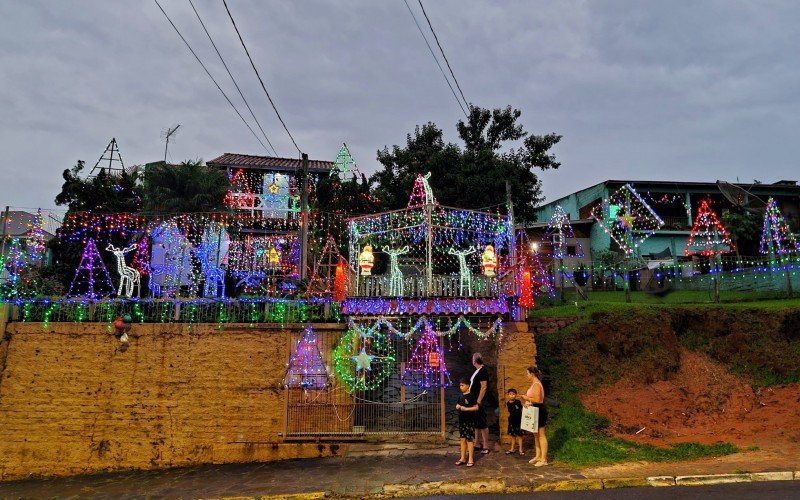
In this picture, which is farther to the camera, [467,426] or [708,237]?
[708,237]

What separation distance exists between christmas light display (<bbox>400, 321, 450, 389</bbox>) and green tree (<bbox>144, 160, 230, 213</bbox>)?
12.4 metres

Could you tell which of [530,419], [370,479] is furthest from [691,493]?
[370,479]

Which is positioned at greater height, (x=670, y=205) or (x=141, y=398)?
(x=670, y=205)

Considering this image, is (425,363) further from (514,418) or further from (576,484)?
(576,484)

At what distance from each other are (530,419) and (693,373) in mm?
5493

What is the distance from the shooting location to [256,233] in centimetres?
2695

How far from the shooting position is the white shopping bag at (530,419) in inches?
324

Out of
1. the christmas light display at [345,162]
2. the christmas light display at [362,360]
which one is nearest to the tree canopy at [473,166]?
the christmas light display at [345,162]

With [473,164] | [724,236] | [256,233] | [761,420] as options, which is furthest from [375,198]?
[724,236]

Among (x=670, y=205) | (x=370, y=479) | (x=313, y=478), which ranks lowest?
(x=313, y=478)

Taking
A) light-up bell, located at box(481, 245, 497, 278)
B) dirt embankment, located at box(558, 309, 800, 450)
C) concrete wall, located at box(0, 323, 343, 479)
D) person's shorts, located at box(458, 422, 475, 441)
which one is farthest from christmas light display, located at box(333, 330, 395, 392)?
dirt embankment, located at box(558, 309, 800, 450)

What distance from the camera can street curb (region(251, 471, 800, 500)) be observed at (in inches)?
276

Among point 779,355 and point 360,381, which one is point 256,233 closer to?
point 360,381

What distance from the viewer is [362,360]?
10.6 metres
